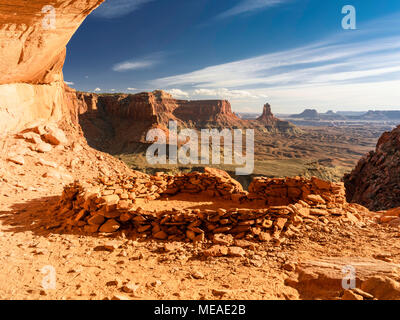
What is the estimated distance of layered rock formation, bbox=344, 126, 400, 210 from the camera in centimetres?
1421

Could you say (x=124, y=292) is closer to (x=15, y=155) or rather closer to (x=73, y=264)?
(x=73, y=264)

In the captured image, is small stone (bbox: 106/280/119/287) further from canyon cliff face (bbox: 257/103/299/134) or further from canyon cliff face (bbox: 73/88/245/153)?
canyon cliff face (bbox: 257/103/299/134)

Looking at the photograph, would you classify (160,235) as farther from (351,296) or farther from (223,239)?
(351,296)

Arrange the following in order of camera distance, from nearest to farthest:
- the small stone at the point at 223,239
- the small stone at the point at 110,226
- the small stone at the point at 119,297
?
the small stone at the point at 119,297, the small stone at the point at 223,239, the small stone at the point at 110,226

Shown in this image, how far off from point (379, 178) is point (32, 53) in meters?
22.8

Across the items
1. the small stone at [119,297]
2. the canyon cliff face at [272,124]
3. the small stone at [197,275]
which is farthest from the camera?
the canyon cliff face at [272,124]

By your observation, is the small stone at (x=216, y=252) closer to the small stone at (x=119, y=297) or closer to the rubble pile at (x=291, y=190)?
the small stone at (x=119, y=297)

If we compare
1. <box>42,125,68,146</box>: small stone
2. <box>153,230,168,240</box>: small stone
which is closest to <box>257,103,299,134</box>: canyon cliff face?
<box>42,125,68,146</box>: small stone

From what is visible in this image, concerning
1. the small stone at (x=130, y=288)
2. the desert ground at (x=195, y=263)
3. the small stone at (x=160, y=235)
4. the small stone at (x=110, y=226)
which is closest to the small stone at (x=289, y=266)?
the desert ground at (x=195, y=263)

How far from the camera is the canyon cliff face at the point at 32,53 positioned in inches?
301

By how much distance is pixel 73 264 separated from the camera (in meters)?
3.85

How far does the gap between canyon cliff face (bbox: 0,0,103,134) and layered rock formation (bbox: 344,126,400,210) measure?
19539 mm

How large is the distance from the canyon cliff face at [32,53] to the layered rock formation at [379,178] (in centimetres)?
1954

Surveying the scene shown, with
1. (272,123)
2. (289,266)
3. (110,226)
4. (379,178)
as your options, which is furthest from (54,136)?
(272,123)
